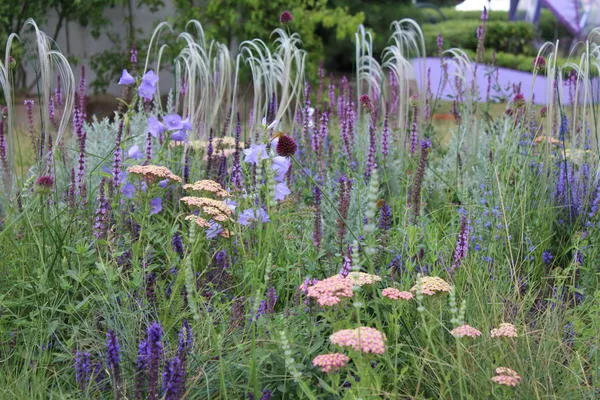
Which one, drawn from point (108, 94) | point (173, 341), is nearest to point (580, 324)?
point (173, 341)

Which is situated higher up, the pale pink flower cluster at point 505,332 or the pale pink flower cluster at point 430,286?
the pale pink flower cluster at point 430,286

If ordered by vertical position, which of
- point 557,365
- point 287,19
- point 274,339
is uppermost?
point 287,19

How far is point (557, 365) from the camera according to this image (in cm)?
232

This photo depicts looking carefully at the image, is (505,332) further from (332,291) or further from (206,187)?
(206,187)

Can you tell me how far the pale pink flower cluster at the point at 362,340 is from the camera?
169 centimetres

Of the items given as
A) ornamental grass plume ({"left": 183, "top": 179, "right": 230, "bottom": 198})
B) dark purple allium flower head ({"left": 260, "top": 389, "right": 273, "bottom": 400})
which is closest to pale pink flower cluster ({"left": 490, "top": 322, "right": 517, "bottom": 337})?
dark purple allium flower head ({"left": 260, "top": 389, "right": 273, "bottom": 400})

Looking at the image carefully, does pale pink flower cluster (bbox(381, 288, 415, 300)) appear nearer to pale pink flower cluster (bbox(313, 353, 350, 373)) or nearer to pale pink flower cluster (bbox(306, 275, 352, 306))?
pale pink flower cluster (bbox(306, 275, 352, 306))

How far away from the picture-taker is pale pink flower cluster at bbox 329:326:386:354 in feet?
5.53

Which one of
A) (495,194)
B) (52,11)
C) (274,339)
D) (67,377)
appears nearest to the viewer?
(274,339)

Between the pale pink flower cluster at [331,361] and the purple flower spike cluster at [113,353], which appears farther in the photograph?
the purple flower spike cluster at [113,353]

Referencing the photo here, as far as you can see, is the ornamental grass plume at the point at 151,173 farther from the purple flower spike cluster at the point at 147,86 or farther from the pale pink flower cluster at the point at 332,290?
the pale pink flower cluster at the point at 332,290

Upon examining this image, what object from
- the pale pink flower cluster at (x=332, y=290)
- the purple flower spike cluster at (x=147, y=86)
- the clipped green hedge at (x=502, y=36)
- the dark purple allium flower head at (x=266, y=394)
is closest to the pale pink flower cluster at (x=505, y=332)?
the pale pink flower cluster at (x=332, y=290)

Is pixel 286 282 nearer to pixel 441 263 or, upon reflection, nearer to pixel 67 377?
pixel 441 263

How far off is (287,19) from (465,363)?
107 inches
